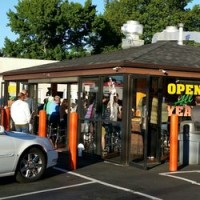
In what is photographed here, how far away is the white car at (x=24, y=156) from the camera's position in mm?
8922

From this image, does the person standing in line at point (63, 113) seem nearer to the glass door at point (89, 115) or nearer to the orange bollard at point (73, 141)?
the glass door at point (89, 115)

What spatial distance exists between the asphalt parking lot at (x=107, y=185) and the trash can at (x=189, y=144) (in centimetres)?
79

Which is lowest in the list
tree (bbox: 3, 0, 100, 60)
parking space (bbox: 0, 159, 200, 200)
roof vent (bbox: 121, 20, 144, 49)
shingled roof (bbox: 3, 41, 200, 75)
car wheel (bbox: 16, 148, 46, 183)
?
parking space (bbox: 0, 159, 200, 200)

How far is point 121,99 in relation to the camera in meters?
12.2

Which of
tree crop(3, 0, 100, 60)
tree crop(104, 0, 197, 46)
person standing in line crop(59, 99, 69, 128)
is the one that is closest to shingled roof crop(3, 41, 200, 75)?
person standing in line crop(59, 99, 69, 128)

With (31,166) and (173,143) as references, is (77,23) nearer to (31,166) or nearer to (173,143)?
(173,143)

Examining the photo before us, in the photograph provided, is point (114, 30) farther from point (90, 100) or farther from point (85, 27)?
point (90, 100)

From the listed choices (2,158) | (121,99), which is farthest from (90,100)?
(2,158)

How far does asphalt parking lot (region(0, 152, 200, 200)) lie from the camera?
8258mm

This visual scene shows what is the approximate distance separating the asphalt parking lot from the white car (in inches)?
8.9

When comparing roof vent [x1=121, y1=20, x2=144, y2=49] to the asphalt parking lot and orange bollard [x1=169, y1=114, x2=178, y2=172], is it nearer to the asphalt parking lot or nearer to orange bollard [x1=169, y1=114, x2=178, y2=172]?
orange bollard [x1=169, y1=114, x2=178, y2=172]

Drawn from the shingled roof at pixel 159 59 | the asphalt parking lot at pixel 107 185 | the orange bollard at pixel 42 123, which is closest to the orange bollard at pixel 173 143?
the asphalt parking lot at pixel 107 185

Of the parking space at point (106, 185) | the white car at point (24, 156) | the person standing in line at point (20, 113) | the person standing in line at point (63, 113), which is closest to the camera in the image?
the parking space at point (106, 185)

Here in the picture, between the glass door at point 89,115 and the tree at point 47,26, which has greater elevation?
the tree at point 47,26
